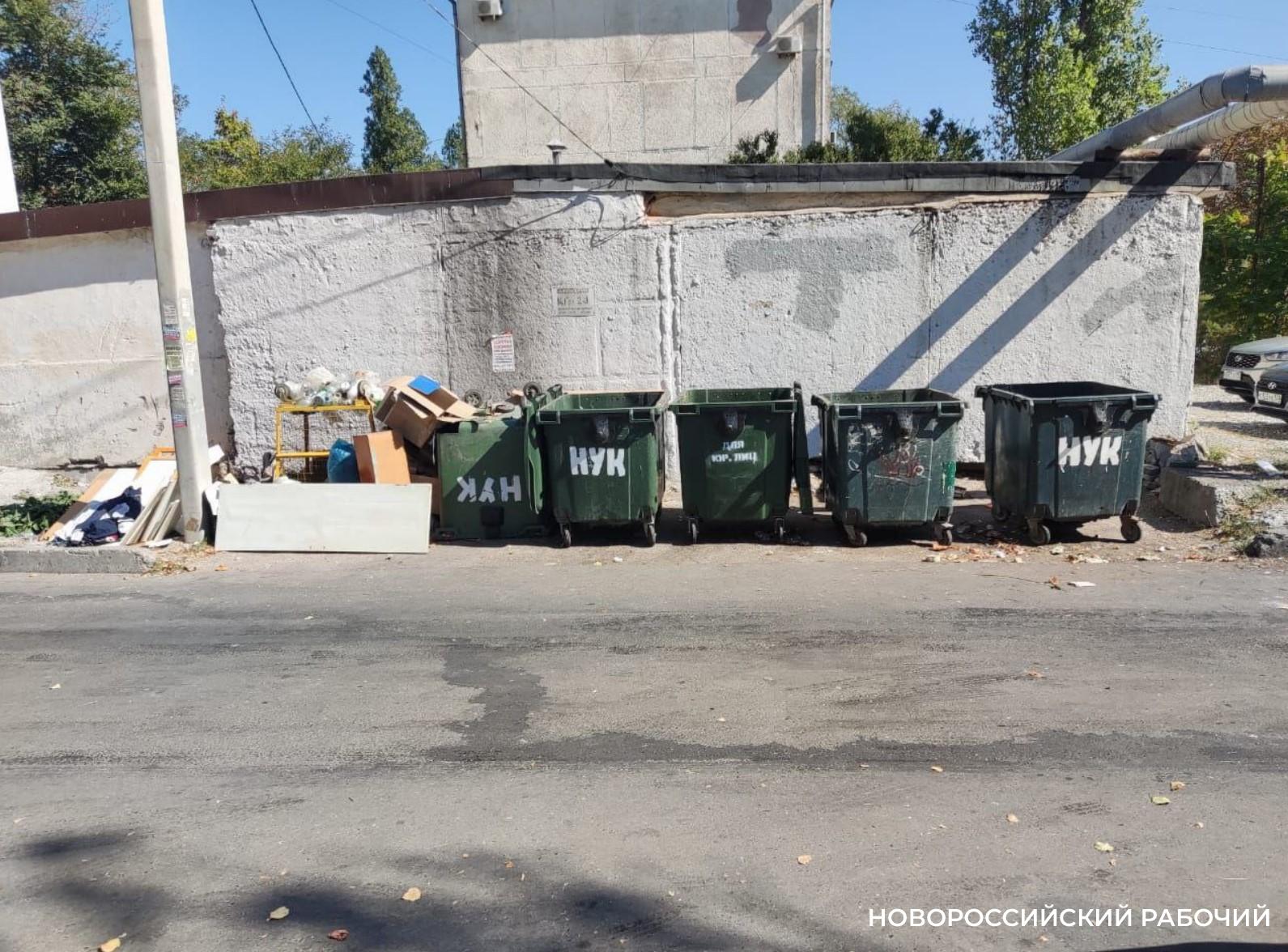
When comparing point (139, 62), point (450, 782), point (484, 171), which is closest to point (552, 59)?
point (484, 171)

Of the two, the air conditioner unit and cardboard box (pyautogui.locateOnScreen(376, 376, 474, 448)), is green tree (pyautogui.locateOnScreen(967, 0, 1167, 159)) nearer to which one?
the air conditioner unit

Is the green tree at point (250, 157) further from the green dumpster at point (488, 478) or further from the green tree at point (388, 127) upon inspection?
the green dumpster at point (488, 478)

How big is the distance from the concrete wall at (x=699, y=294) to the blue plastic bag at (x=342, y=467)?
5.53 feet

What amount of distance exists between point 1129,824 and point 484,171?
8857 mm

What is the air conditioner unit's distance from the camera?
68.5 ft

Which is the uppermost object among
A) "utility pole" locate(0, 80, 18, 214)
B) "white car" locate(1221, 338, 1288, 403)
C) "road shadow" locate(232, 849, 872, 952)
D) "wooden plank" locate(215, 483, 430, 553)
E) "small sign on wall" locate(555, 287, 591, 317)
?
"utility pole" locate(0, 80, 18, 214)

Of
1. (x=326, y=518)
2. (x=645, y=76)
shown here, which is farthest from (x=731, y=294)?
(x=645, y=76)

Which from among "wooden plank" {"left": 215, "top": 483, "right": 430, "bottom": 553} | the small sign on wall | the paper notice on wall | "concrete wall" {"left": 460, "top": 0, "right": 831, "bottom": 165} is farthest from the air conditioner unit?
"wooden plank" {"left": 215, "top": 483, "right": 430, "bottom": 553}

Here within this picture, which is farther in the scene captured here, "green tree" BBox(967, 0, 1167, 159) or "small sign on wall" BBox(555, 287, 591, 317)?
"green tree" BBox(967, 0, 1167, 159)

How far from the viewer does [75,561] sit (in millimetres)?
8234

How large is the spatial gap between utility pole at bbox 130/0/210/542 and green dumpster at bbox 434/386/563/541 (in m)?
2.20

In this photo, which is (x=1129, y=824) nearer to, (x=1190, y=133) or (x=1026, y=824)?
(x=1026, y=824)

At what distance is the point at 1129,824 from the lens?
3.59 meters

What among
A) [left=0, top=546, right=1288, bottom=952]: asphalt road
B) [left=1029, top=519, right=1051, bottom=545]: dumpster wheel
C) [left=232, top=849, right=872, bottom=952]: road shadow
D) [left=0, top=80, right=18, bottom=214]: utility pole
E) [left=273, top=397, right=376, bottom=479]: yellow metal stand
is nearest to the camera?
[left=232, top=849, right=872, bottom=952]: road shadow
